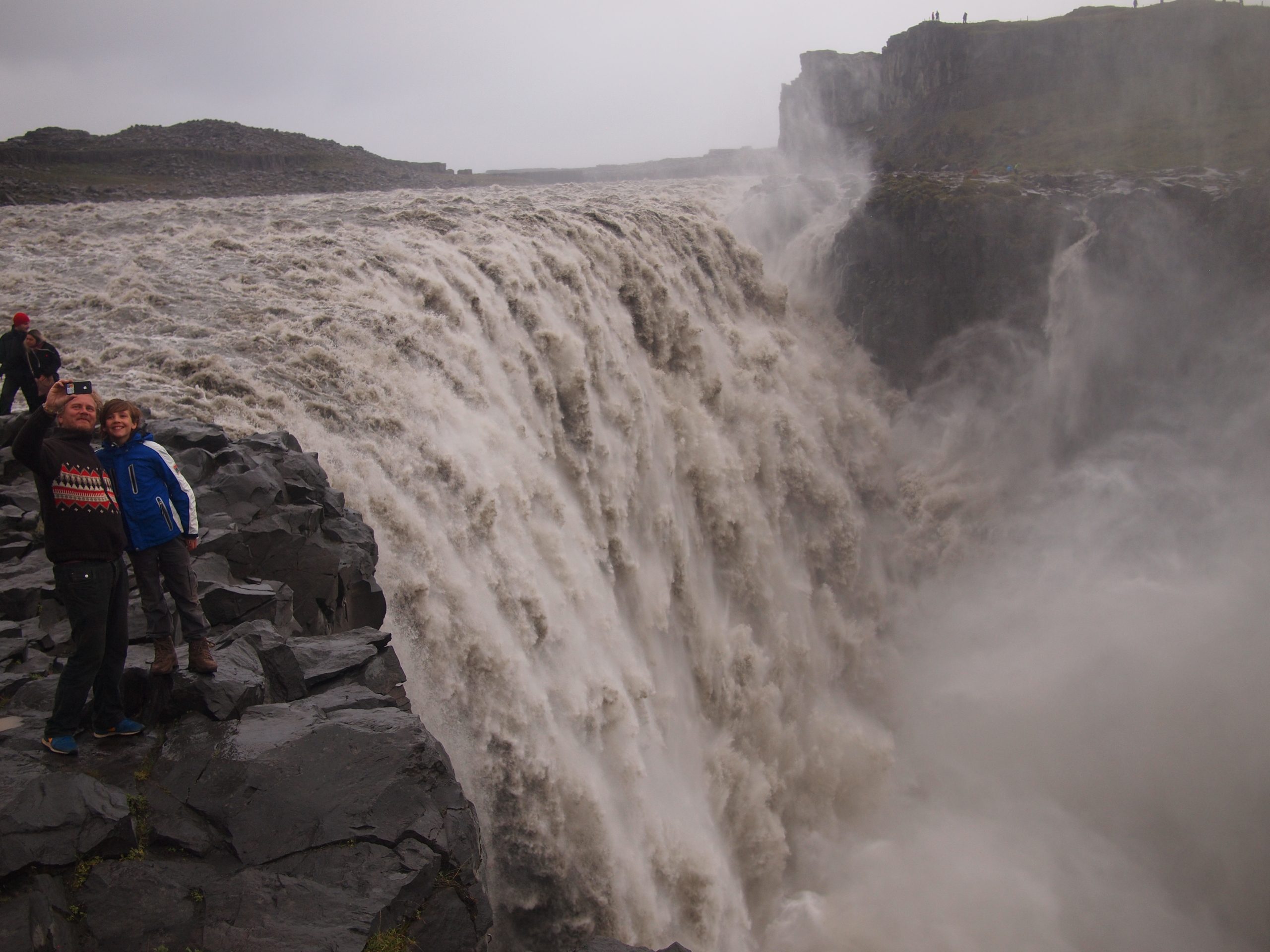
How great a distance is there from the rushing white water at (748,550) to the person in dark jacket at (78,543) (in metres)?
3.76

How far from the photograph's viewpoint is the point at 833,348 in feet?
89.5

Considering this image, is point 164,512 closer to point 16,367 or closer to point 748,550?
point 16,367

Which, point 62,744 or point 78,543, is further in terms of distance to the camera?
point 62,744

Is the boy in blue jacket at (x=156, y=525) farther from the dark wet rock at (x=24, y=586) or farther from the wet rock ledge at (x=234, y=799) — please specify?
the dark wet rock at (x=24, y=586)

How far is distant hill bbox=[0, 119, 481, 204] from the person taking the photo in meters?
23.9

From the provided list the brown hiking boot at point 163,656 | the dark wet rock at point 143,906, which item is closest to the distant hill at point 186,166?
the brown hiking boot at point 163,656

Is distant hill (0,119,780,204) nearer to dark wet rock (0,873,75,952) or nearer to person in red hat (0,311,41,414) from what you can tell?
person in red hat (0,311,41,414)

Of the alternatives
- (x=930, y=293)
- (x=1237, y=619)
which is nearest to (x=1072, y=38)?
(x=930, y=293)

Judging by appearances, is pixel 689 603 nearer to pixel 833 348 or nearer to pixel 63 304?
pixel 63 304

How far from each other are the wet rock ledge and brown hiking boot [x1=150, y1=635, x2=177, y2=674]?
0.12 metres

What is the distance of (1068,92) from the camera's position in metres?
43.9

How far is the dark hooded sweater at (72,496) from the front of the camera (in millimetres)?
5090

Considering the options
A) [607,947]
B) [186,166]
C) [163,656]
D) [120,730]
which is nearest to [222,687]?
[163,656]

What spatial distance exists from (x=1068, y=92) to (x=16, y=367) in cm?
4817
